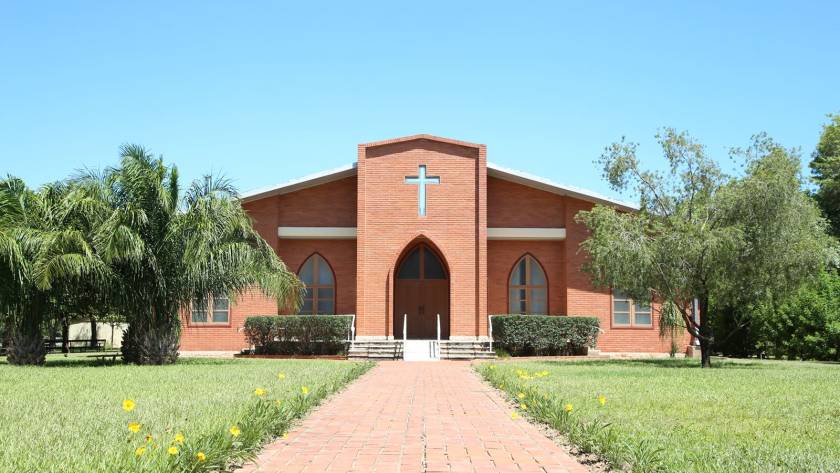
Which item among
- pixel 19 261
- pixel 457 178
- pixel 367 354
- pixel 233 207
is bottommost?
pixel 367 354

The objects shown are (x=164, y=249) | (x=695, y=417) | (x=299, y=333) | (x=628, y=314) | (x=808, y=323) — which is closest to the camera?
(x=695, y=417)

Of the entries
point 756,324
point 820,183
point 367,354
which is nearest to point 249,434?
point 367,354

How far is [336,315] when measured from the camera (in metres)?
27.2

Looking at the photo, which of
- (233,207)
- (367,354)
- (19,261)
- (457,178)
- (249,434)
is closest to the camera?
(249,434)

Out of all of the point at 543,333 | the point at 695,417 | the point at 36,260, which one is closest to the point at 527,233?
the point at 543,333

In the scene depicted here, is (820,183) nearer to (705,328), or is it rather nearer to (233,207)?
(705,328)

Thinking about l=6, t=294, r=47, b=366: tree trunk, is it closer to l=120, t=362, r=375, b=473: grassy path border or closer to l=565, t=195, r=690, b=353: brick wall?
l=120, t=362, r=375, b=473: grassy path border

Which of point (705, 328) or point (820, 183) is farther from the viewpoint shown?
point (820, 183)

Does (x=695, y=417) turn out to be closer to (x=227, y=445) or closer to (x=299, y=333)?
(x=227, y=445)

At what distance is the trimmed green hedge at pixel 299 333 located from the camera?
26250 mm

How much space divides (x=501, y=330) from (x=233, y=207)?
10.3m

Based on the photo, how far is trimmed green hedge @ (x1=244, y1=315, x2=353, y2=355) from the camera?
26250mm

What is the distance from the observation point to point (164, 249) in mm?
19062

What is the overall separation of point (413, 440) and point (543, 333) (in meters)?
18.9
